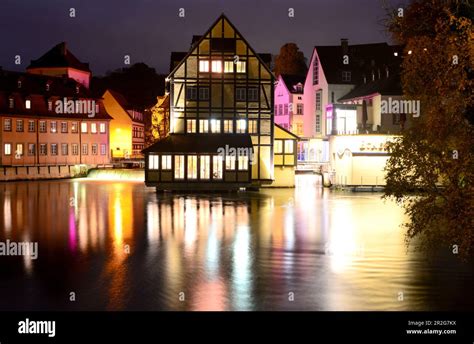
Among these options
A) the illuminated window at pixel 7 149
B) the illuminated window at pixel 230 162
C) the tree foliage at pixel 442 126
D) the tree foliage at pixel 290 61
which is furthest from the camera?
the tree foliage at pixel 290 61

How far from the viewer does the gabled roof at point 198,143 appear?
46.5 m

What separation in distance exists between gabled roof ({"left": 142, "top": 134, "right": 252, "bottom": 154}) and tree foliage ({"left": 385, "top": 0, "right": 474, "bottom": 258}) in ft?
95.5

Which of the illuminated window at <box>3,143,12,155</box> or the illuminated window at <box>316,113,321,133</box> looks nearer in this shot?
the illuminated window at <box>3,143,12,155</box>

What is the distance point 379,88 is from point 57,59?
153 feet

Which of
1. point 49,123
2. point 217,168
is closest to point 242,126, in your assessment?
point 217,168

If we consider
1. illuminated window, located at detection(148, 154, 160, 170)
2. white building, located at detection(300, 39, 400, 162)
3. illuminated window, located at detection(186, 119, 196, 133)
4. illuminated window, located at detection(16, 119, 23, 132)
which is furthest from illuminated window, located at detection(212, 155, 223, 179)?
illuminated window, located at detection(16, 119, 23, 132)

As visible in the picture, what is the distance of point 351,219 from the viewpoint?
30469 millimetres

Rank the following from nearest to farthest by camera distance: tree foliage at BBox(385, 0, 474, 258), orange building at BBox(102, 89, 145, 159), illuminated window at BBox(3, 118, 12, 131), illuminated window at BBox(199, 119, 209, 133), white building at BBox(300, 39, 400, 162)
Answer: tree foliage at BBox(385, 0, 474, 258) < illuminated window at BBox(199, 119, 209, 133) < white building at BBox(300, 39, 400, 162) < illuminated window at BBox(3, 118, 12, 131) < orange building at BBox(102, 89, 145, 159)

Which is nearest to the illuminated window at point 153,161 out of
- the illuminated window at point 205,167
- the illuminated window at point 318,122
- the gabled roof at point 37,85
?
the illuminated window at point 205,167

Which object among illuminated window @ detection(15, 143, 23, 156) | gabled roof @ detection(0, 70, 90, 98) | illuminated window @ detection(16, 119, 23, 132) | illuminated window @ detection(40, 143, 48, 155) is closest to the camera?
illuminated window @ detection(15, 143, 23, 156)

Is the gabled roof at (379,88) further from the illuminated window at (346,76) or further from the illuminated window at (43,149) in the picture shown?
the illuminated window at (43,149)

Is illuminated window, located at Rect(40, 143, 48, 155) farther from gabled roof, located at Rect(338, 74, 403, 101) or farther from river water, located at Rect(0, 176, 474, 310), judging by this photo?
river water, located at Rect(0, 176, 474, 310)

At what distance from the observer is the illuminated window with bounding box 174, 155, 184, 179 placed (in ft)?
153

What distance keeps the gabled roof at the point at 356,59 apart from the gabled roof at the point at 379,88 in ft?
6.72
